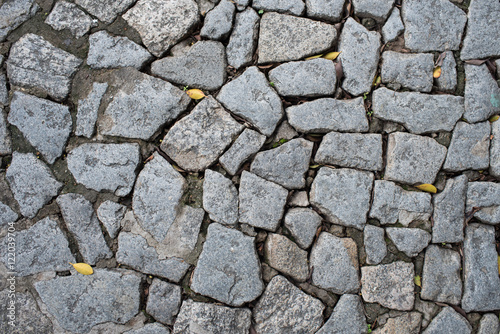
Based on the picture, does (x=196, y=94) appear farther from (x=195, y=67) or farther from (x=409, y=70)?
(x=409, y=70)

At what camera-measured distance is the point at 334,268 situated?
194 centimetres

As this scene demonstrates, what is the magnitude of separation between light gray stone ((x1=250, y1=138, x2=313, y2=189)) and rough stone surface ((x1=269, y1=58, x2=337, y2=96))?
12.9 inches

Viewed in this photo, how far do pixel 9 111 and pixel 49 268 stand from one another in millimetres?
956

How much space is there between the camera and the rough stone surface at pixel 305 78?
1.98 meters

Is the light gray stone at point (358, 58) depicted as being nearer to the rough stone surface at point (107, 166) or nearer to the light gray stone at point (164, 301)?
the rough stone surface at point (107, 166)

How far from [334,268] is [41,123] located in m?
1.92

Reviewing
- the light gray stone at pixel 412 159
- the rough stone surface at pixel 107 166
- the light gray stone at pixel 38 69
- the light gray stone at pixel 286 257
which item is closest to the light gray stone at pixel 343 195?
the light gray stone at pixel 412 159

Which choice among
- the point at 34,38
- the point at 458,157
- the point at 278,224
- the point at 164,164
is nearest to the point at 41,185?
the point at 164,164

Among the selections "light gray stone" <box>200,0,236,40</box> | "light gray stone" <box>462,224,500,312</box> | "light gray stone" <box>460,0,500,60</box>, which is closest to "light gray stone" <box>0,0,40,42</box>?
"light gray stone" <box>200,0,236,40</box>

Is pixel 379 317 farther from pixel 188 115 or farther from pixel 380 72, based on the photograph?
pixel 188 115

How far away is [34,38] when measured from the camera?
6.53 feet

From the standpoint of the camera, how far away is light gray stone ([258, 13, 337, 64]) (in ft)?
6.55

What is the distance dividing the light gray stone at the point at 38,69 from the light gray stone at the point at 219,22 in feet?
2.78

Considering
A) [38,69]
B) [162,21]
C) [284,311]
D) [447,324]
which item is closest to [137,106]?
[162,21]
